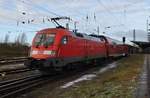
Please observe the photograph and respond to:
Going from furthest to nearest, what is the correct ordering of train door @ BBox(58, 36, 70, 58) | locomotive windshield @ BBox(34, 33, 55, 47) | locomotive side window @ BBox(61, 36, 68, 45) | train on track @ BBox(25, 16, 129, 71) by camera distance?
locomotive side window @ BBox(61, 36, 68, 45) → locomotive windshield @ BBox(34, 33, 55, 47) → train door @ BBox(58, 36, 70, 58) → train on track @ BBox(25, 16, 129, 71)

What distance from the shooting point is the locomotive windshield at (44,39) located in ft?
79.3

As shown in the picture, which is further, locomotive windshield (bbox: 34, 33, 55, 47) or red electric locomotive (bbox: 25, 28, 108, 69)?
locomotive windshield (bbox: 34, 33, 55, 47)

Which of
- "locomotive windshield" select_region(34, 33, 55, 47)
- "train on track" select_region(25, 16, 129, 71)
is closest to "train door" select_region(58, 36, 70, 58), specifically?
"train on track" select_region(25, 16, 129, 71)

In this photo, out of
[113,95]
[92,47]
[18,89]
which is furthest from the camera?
[92,47]

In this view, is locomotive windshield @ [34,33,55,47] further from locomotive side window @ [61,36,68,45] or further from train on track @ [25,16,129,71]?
locomotive side window @ [61,36,68,45]

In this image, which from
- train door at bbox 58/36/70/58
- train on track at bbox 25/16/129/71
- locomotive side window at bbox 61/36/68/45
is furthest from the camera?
locomotive side window at bbox 61/36/68/45

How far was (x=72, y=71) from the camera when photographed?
27.7 m

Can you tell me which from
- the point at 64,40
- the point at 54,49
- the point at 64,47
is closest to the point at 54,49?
the point at 54,49

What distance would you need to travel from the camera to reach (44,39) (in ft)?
80.4

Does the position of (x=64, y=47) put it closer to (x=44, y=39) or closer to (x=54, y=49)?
(x=54, y=49)

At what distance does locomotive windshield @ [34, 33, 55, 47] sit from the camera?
24172 millimetres

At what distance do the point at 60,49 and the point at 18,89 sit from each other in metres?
7.17

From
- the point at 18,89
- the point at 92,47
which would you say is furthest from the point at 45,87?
the point at 92,47

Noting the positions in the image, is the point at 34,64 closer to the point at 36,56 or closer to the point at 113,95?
the point at 36,56
